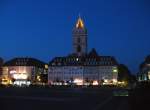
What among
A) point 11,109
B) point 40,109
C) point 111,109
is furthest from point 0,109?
point 111,109

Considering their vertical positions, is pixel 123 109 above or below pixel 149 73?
below

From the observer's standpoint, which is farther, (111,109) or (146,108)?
(111,109)

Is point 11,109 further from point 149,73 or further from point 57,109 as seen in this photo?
point 149,73

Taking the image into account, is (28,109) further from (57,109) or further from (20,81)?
(20,81)

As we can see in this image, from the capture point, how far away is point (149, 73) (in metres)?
124

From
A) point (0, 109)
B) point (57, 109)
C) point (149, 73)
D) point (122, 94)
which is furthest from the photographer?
point (149, 73)

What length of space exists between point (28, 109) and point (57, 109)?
7.16 feet

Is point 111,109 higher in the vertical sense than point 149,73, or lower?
lower

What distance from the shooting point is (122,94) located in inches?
2208

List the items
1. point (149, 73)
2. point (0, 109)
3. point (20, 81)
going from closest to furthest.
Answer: point (0, 109) < point (149, 73) < point (20, 81)

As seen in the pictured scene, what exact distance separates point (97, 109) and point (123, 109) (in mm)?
1903

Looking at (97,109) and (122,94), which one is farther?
(122,94)

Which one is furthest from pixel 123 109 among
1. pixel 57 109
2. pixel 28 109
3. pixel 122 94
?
pixel 122 94

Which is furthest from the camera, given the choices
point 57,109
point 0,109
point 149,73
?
point 149,73
